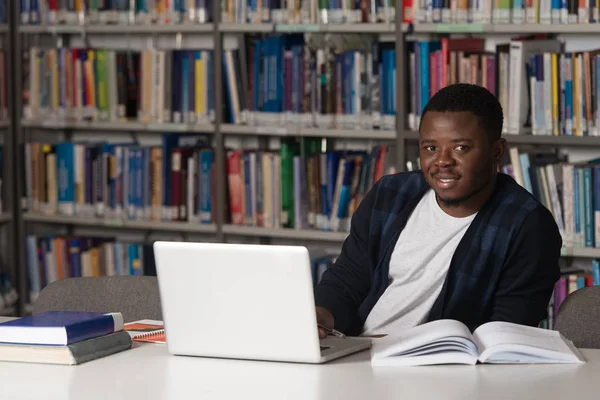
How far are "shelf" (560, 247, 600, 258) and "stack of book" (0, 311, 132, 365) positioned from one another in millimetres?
1954

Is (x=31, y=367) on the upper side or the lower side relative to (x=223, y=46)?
lower

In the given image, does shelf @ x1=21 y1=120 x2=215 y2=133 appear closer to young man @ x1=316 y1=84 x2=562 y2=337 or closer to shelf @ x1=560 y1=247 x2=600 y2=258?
shelf @ x1=560 y1=247 x2=600 y2=258

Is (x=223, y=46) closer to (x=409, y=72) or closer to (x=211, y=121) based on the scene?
(x=211, y=121)

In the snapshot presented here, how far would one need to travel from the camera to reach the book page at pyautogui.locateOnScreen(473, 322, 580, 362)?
170cm

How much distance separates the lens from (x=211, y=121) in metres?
4.10

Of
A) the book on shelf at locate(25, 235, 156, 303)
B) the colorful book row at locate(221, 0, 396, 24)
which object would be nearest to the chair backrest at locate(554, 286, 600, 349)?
the colorful book row at locate(221, 0, 396, 24)

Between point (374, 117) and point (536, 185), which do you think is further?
point (374, 117)

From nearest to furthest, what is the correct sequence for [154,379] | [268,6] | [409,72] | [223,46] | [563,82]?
[154,379]
[563,82]
[409,72]
[268,6]
[223,46]

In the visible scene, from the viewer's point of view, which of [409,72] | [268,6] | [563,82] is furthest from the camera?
[268,6]

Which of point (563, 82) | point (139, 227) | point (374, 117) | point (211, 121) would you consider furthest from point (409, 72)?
point (139, 227)

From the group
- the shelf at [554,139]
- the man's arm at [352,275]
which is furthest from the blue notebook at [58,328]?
the shelf at [554,139]

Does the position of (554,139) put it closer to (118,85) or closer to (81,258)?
(118,85)

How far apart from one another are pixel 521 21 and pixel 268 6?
3.22ft

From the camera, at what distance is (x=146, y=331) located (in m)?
2.04
